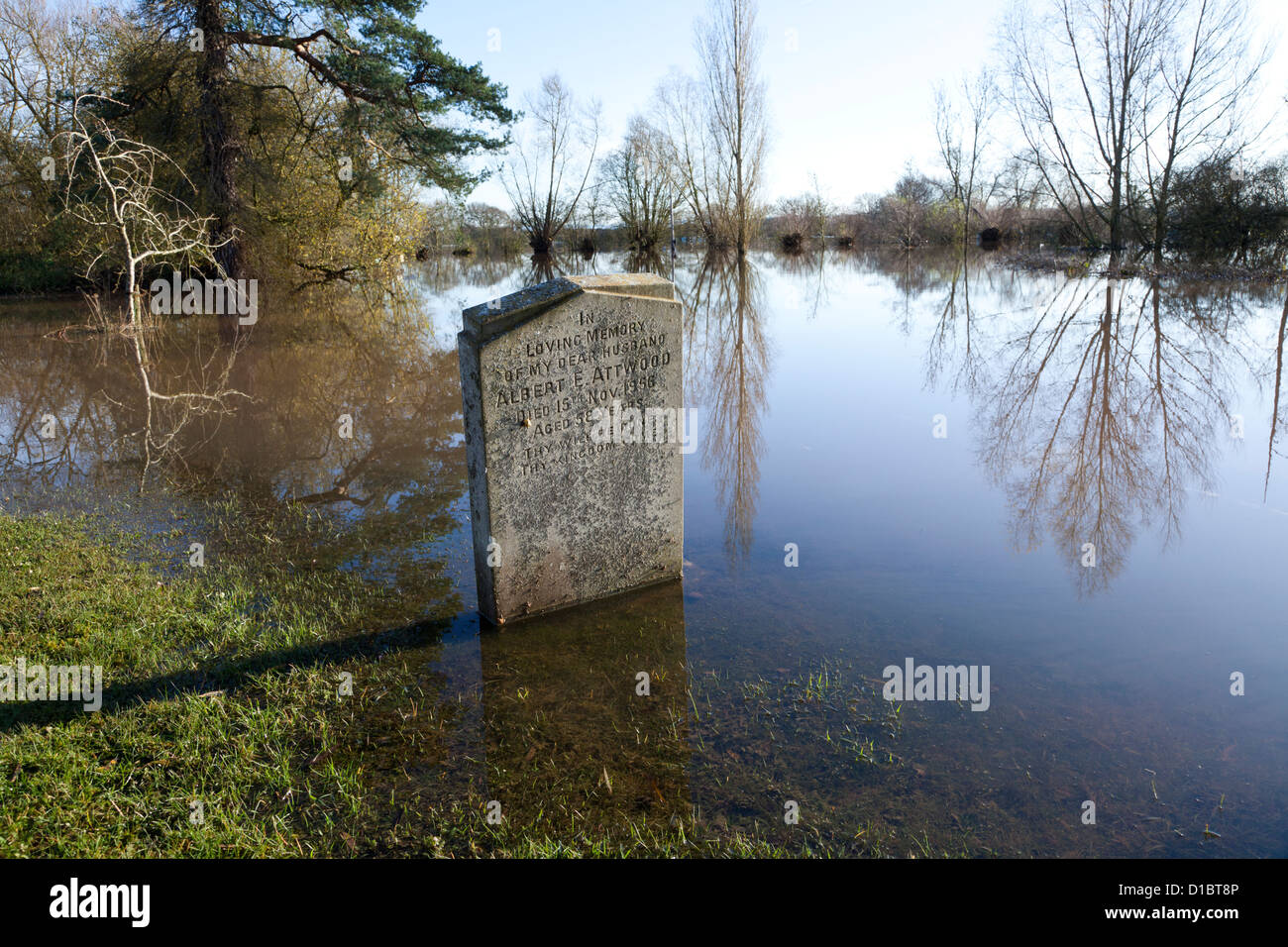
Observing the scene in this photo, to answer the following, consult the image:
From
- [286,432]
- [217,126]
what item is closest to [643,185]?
[217,126]

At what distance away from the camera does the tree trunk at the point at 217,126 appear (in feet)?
56.6

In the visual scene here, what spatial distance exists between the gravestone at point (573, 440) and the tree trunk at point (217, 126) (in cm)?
1602

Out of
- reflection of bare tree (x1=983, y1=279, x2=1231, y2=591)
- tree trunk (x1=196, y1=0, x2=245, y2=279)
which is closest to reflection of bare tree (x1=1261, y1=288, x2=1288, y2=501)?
reflection of bare tree (x1=983, y1=279, x2=1231, y2=591)

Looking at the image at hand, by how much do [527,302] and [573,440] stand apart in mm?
829

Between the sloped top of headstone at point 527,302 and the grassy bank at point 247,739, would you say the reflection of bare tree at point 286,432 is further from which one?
the sloped top of headstone at point 527,302

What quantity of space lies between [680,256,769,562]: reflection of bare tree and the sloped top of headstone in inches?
80.1

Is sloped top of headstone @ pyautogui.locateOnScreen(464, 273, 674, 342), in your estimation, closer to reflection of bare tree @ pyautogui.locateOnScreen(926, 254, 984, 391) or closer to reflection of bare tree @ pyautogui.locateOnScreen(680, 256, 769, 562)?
reflection of bare tree @ pyautogui.locateOnScreen(680, 256, 769, 562)

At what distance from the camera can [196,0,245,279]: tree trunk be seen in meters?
17.2

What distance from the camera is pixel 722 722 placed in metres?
3.45

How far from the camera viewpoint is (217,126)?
17828 millimetres

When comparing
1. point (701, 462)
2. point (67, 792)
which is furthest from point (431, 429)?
point (67, 792)

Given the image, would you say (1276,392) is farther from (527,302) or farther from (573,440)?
(527,302)

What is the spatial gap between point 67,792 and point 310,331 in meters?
15.5

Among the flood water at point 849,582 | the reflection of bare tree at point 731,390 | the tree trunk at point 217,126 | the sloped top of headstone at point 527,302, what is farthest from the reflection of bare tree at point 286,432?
the tree trunk at point 217,126
